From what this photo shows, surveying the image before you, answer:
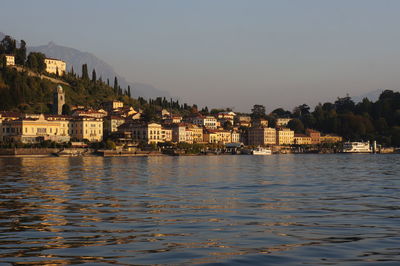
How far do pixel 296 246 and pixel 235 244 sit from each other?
54.0 inches

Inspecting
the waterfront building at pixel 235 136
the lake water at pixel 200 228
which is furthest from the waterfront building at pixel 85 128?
the lake water at pixel 200 228

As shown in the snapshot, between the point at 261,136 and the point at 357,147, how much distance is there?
2920cm

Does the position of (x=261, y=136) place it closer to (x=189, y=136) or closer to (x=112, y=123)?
(x=189, y=136)

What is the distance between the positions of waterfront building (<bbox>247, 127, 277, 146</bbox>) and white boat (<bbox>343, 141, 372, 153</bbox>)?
22.8 meters

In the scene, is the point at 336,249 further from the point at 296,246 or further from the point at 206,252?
the point at 206,252

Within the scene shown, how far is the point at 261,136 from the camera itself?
192m

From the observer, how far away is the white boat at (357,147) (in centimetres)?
17996

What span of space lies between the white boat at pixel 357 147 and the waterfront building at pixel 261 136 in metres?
22.8

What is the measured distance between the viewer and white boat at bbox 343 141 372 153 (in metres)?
180

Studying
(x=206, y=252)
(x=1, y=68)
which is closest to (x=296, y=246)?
(x=206, y=252)

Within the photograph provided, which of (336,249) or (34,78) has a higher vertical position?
(34,78)

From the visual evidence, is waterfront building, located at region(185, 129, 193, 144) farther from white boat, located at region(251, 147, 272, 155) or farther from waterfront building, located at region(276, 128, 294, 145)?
waterfront building, located at region(276, 128, 294, 145)

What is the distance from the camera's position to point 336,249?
43.8ft

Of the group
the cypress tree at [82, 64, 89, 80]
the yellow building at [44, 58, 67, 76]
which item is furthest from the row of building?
the yellow building at [44, 58, 67, 76]
